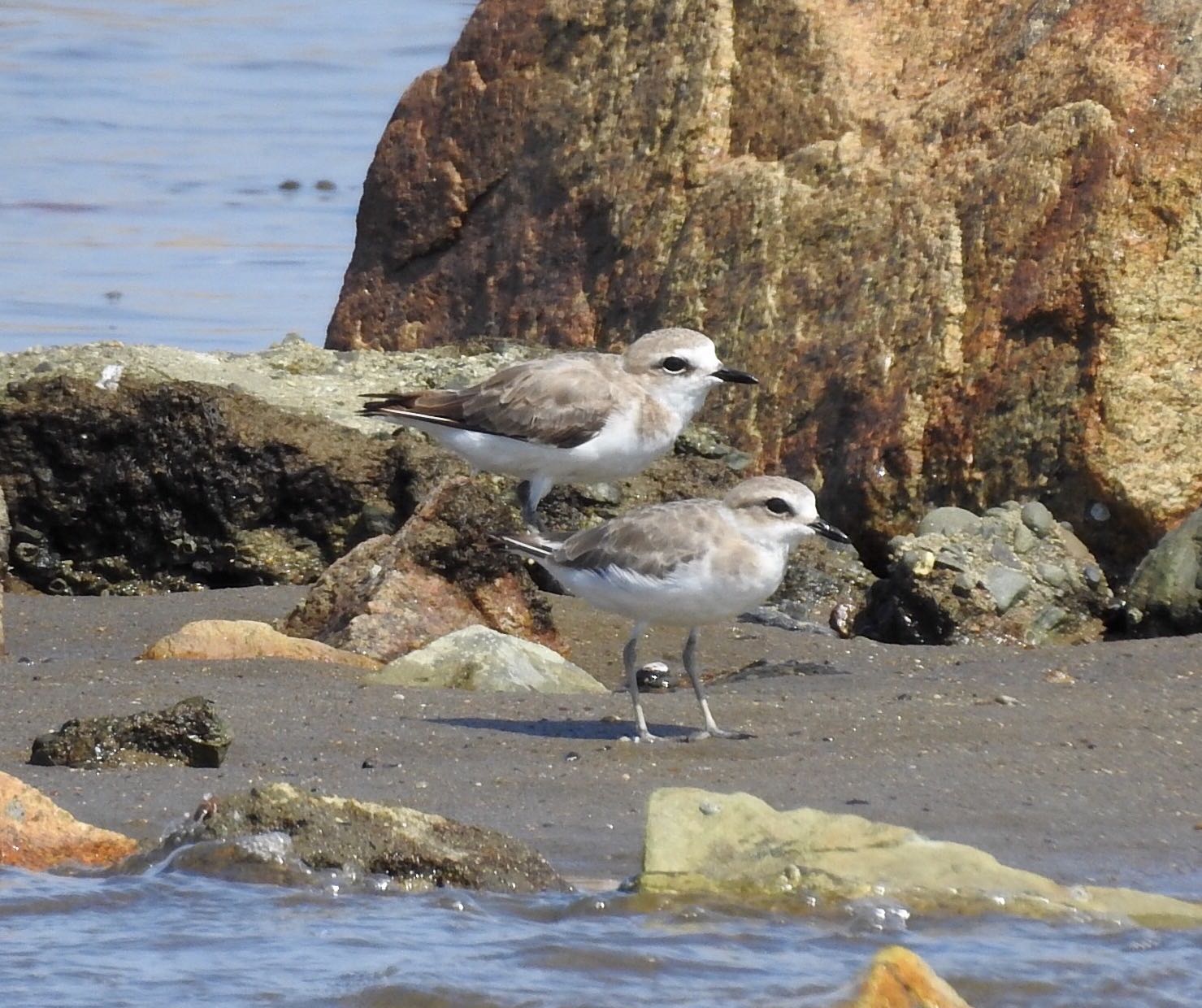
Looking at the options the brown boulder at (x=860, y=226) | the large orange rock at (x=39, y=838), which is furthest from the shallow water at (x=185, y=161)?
the large orange rock at (x=39, y=838)

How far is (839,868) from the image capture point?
5496 mm

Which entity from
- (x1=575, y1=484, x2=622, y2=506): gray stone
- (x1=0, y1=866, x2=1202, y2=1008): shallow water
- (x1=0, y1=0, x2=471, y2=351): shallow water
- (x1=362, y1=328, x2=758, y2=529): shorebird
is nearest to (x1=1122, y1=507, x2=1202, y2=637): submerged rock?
(x1=362, y1=328, x2=758, y2=529): shorebird

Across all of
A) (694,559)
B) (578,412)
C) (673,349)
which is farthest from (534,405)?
(694,559)

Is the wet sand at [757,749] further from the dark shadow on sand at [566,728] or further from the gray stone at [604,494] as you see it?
the gray stone at [604,494]

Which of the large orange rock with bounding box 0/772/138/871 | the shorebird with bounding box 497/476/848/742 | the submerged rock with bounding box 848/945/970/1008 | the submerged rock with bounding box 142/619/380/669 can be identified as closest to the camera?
the submerged rock with bounding box 848/945/970/1008

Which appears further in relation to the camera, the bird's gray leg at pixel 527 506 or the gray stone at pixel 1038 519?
the bird's gray leg at pixel 527 506

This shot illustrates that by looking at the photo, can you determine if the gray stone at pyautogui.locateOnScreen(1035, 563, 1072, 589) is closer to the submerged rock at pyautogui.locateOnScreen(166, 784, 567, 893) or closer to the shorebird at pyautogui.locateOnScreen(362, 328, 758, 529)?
the shorebird at pyautogui.locateOnScreen(362, 328, 758, 529)

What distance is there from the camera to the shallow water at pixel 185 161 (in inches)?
611

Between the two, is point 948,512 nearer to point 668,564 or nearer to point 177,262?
point 668,564

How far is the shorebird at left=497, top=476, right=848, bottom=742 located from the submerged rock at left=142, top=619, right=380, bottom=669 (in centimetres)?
94

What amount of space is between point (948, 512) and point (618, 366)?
149 centimetres

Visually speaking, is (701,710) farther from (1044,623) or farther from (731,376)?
(731,376)

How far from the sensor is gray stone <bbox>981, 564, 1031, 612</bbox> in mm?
8812

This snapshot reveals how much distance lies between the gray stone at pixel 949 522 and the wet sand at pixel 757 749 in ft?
2.85
